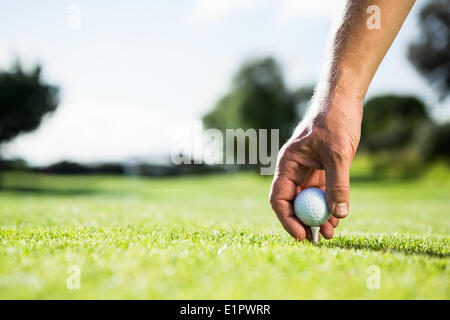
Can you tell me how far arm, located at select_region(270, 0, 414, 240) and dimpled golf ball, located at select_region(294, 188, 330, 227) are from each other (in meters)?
0.09

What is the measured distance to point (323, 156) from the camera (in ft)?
9.83

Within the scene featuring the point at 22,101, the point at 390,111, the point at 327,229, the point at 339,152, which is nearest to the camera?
the point at 339,152

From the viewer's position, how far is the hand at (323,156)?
2.93 meters

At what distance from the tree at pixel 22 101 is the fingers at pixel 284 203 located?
28.3 meters

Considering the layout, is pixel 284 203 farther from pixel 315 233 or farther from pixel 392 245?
pixel 392 245

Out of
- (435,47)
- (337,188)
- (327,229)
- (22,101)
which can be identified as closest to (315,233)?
(327,229)

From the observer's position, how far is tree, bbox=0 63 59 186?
1037 inches

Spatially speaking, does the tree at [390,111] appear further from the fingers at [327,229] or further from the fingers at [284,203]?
the fingers at [284,203]

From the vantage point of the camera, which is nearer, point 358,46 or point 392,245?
point 358,46

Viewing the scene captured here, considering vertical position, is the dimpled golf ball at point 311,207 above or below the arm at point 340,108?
below

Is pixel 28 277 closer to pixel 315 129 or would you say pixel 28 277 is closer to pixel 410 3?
pixel 315 129

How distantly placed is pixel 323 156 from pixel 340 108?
17.0 inches

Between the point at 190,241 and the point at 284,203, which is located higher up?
the point at 284,203

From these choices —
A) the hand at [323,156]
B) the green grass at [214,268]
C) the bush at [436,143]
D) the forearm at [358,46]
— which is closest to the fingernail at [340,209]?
the hand at [323,156]
